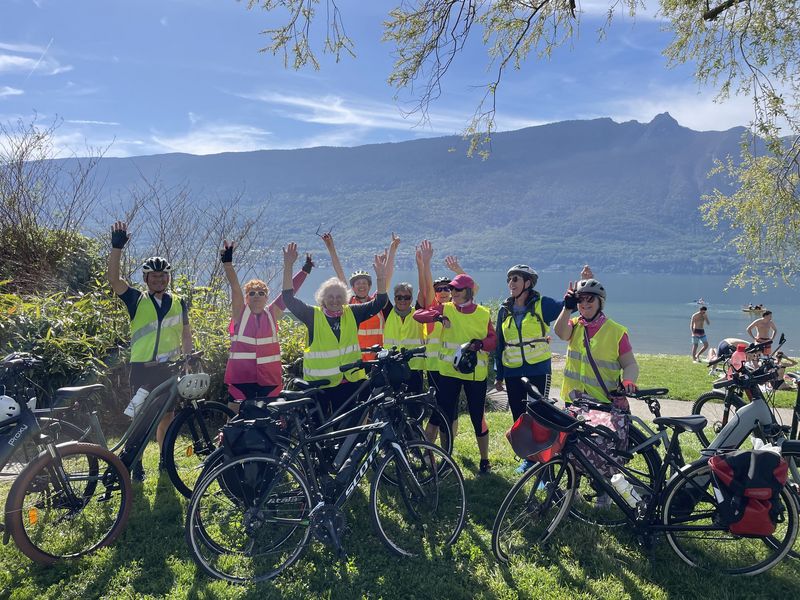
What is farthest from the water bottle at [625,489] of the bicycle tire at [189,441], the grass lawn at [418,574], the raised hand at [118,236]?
the raised hand at [118,236]

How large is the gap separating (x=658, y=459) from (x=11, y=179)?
13945mm

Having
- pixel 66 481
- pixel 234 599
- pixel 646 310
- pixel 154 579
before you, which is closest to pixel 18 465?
pixel 66 481

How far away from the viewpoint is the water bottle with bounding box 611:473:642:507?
3971 millimetres

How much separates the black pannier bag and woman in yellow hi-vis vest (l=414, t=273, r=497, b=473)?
7.99 ft

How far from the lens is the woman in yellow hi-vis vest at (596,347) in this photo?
187 inches

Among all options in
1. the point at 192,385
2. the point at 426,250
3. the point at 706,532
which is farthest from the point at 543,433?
the point at 192,385

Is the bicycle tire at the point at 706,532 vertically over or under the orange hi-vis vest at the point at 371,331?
under

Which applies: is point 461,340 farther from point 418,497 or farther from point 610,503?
point 610,503

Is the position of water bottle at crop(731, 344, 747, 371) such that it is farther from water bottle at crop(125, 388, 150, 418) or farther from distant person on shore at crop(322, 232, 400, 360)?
water bottle at crop(125, 388, 150, 418)

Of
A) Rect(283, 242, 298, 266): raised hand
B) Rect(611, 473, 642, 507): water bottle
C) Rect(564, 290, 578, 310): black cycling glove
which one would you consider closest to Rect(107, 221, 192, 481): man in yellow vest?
Rect(283, 242, 298, 266): raised hand

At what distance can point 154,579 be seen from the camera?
3.75m

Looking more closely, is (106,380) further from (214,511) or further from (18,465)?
(214,511)

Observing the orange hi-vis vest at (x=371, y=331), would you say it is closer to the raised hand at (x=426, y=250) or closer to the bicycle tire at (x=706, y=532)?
the raised hand at (x=426, y=250)

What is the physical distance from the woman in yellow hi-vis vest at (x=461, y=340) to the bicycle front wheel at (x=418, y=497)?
124 cm
